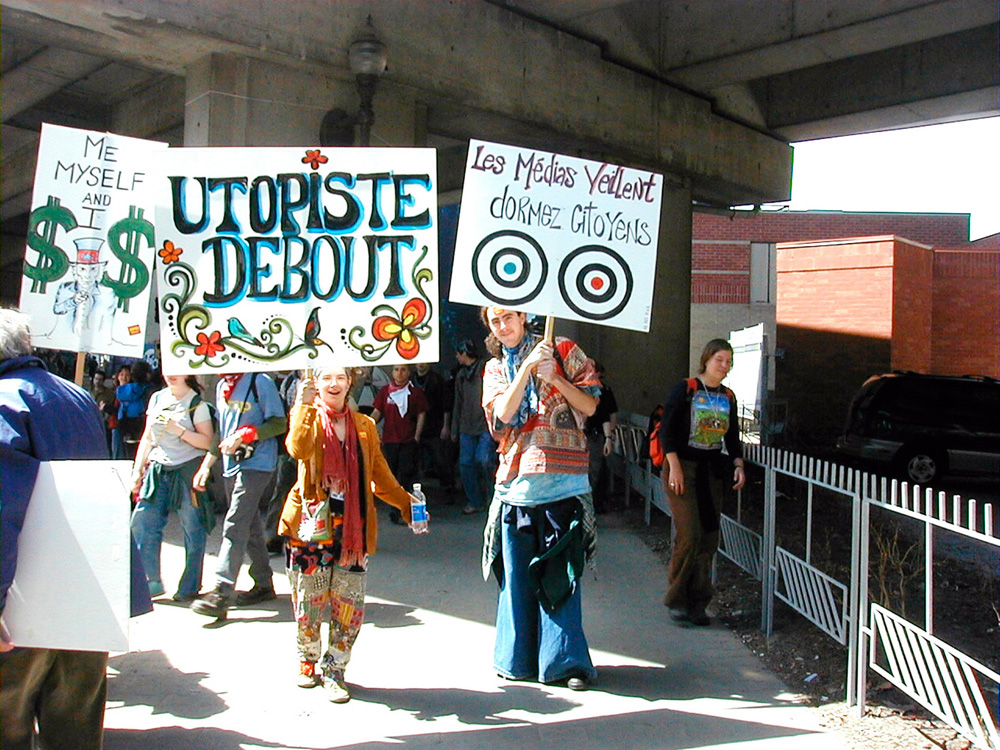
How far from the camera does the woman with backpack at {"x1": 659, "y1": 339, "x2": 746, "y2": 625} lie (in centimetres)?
608

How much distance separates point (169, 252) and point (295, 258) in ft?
1.97

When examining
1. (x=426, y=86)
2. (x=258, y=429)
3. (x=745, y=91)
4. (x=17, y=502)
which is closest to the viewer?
(x=17, y=502)

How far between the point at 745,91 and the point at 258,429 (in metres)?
10.9

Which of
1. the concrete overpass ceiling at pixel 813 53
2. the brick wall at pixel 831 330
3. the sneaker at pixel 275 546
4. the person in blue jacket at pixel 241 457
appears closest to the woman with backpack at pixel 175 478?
the person in blue jacket at pixel 241 457

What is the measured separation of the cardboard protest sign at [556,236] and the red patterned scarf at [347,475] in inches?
36.3

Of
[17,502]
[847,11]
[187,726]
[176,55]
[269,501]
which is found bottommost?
[187,726]

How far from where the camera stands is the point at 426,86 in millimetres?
9906

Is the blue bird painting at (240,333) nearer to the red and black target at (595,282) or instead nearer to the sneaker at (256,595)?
the red and black target at (595,282)

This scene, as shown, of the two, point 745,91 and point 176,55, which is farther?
point 745,91

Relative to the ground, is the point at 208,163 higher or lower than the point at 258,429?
higher

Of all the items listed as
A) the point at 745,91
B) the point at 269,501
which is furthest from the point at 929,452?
the point at 269,501

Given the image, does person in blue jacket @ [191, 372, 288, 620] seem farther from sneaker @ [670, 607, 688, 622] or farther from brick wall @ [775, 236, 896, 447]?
brick wall @ [775, 236, 896, 447]

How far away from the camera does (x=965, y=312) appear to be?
26875 mm

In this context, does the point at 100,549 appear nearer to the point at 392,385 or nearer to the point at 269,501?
the point at 269,501
